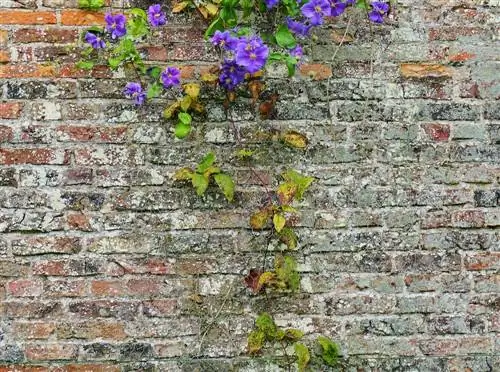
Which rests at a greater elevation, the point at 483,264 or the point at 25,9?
the point at 25,9

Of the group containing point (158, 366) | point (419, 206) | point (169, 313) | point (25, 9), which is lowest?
point (158, 366)

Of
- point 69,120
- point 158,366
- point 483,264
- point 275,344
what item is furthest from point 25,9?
point 483,264

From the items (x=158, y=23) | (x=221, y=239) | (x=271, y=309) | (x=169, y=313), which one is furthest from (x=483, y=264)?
(x=158, y=23)

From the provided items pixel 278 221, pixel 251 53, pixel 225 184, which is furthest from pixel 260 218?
pixel 251 53

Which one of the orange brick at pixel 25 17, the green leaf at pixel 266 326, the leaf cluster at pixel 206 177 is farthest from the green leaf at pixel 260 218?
the orange brick at pixel 25 17

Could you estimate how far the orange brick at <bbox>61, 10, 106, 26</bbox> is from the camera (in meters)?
2.48

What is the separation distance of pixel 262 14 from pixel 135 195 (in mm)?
876

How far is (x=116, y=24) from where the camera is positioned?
95.4 inches

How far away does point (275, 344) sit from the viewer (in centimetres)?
249

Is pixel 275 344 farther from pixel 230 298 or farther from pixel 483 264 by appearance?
pixel 483 264

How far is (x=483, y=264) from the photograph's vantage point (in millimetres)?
2551

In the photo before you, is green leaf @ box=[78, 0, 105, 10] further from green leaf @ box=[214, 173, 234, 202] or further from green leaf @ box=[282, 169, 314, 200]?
green leaf @ box=[282, 169, 314, 200]

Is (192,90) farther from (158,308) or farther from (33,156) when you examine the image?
(158,308)

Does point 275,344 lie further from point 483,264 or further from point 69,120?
point 69,120
